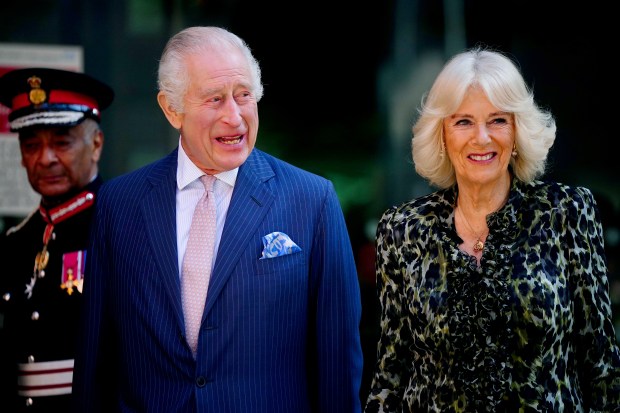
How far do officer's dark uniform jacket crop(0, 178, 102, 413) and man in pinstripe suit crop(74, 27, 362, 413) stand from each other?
56 cm

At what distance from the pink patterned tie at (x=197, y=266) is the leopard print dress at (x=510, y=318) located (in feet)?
2.20

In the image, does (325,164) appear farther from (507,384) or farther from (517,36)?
(507,384)

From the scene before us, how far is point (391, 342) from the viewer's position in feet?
10.5

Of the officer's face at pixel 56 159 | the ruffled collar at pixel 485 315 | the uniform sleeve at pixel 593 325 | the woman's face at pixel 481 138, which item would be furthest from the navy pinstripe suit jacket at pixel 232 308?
the uniform sleeve at pixel 593 325

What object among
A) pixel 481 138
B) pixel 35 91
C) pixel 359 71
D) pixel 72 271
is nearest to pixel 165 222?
pixel 72 271

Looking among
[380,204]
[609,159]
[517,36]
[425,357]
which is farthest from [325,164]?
[425,357]

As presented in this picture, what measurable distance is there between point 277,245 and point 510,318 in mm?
830

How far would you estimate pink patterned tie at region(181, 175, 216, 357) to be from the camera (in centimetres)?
310

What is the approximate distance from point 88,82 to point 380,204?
71.1 inches

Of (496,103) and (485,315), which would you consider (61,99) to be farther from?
(485,315)

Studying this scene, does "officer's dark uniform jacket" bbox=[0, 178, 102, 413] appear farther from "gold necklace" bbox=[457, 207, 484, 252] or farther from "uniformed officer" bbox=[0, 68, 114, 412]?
"gold necklace" bbox=[457, 207, 484, 252]

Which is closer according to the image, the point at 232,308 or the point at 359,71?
the point at 232,308

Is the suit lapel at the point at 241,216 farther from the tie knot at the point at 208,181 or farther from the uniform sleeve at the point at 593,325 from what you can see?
the uniform sleeve at the point at 593,325

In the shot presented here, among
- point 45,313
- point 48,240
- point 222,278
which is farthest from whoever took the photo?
point 48,240
